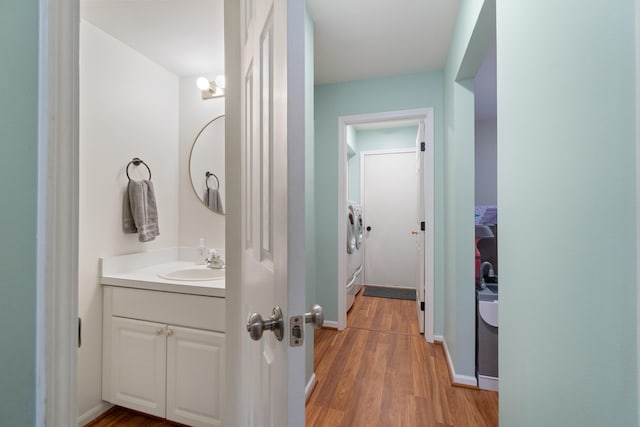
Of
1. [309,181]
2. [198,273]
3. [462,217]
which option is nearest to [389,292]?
[462,217]

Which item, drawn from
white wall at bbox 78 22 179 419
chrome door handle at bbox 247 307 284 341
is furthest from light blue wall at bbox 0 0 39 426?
white wall at bbox 78 22 179 419

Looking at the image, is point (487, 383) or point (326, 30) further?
point (326, 30)

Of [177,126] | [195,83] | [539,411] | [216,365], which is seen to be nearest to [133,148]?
[177,126]

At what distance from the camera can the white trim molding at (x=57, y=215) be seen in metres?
0.52

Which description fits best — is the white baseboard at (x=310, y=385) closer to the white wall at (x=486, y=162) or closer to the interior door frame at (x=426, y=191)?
the interior door frame at (x=426, y=191)

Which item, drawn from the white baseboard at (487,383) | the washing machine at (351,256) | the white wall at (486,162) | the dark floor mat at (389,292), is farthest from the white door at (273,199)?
the white wall at (486,162)

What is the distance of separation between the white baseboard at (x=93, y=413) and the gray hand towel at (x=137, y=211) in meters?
0.98

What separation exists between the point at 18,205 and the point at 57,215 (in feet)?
0.19

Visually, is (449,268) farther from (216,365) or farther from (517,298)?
(216,365)

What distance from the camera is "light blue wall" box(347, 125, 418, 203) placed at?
426 centimetres

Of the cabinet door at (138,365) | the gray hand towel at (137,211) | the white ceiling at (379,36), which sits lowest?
the cabinet door at (138,365)

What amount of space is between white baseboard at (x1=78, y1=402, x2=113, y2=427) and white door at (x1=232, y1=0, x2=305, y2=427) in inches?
45.8

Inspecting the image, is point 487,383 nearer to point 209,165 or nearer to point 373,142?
point 209,165

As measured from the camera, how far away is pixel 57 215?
21.4 inches
